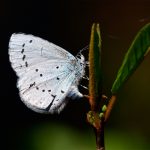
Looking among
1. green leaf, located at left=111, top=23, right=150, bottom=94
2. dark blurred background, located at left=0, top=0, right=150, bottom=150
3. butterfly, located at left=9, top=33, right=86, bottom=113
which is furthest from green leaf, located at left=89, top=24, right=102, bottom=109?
dark blurred background, located at left=0, top=0, right=150, bottom=150

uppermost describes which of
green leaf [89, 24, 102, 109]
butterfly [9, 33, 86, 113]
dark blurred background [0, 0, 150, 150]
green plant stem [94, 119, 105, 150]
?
green leaf [89, 24, 102, 109]

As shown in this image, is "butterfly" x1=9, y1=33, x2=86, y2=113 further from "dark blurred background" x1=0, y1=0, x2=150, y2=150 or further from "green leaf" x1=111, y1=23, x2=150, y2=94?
"dark blurred background" x1=0, y1=0, x2=150, y2=150

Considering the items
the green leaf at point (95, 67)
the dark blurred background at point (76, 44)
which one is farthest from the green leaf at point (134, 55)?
the dark blurred background at point (76, 44)

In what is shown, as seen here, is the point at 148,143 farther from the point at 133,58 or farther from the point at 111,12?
the point at 111,12

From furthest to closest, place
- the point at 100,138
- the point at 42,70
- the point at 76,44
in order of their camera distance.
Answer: the point at 76,44
the point at 42,70
the point at 100,138

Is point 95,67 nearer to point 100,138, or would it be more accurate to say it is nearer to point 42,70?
point 100,138

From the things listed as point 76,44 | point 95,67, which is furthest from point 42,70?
point 76,44
